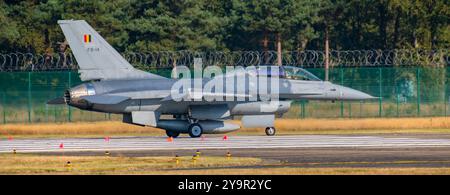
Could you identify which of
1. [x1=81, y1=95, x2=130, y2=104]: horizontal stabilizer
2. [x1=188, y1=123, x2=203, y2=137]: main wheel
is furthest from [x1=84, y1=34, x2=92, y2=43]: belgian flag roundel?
[x1=188, y1=123, x2=203, y2=137]: main wheel

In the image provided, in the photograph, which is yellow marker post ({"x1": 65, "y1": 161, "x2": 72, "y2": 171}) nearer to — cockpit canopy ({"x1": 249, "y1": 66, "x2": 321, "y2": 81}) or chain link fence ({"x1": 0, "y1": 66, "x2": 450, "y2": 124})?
cockpit canopy ({"x1": 249, "y1": 66, "x2": 321, "y2": 81})

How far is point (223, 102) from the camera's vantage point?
3956 cm

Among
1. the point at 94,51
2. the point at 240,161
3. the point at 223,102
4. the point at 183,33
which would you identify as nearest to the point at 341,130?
the point at 223,102

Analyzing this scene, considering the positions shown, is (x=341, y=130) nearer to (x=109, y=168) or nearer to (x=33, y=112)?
(x=33, y=112)

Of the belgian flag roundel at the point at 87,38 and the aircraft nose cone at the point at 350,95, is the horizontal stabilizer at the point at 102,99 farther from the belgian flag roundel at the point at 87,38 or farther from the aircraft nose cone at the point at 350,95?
the aircraft nose cone at the point at 350,95

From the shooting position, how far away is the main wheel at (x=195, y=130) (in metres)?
39.0

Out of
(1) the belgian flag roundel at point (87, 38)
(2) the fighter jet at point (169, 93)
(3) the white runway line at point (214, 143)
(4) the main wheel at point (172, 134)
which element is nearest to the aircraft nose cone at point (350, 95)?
(2) the fighter jet at point (169, 93)

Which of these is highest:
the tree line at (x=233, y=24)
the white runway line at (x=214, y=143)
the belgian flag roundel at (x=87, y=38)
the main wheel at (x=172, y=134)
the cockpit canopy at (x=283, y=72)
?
the tree line at (x=233, y=24)

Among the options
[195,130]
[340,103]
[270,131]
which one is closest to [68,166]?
[195,130]

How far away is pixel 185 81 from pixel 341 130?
768 cm

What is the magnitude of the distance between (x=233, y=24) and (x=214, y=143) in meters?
38.7

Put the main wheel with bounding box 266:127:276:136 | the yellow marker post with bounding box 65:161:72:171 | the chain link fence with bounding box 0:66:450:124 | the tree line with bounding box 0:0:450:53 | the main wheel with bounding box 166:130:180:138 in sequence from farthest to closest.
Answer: the tree line with bounding box 0:0:450:53
the chain link fence with bounding box 0:66:450:124
the main wheel with bounding box 266:127:276:136
the main wheel with bounding box 166:130:180:138
the yellow marker post with bounding box 65:161:72:171

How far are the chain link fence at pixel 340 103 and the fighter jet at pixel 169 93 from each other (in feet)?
29.5

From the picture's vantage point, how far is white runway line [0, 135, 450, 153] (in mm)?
33469
